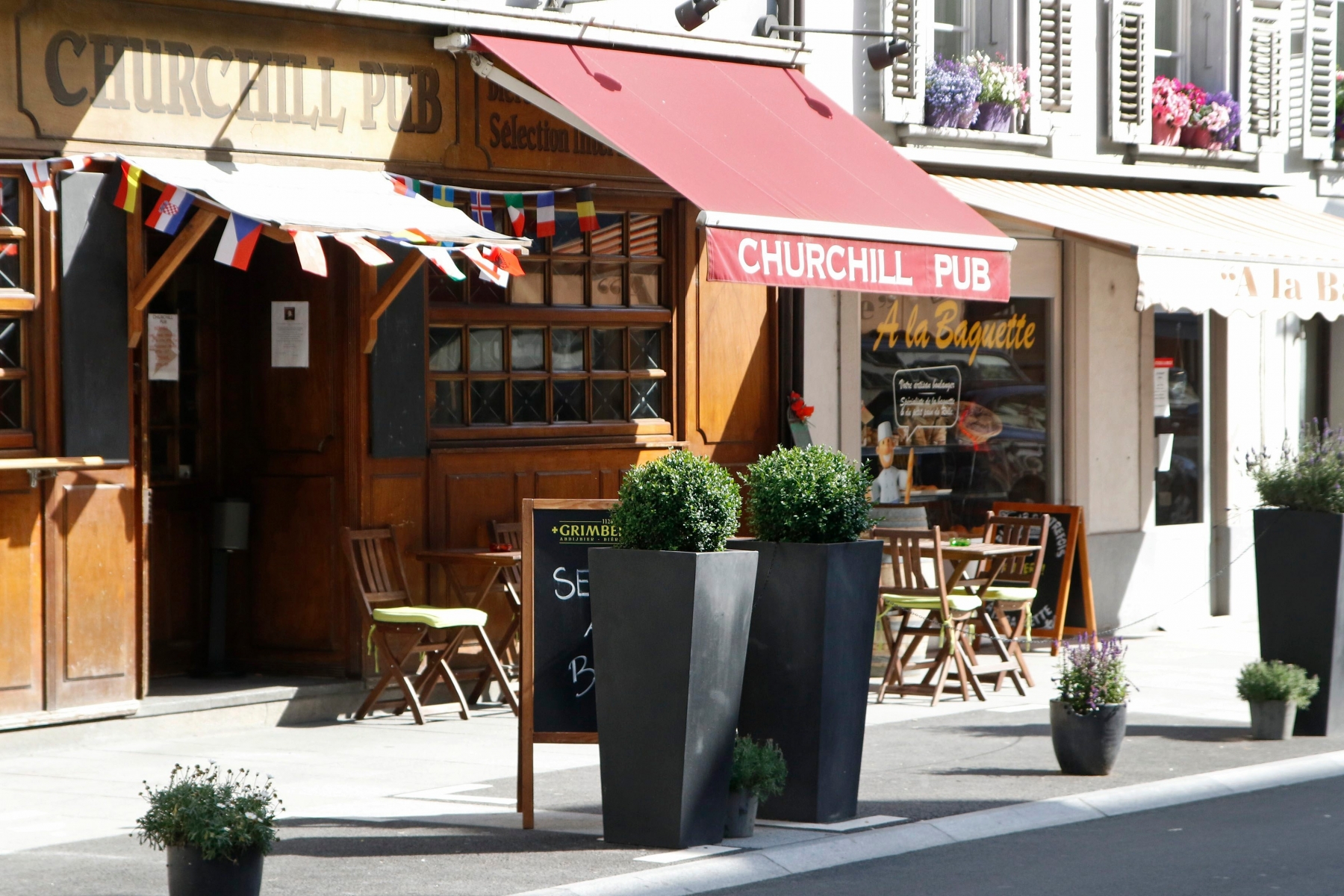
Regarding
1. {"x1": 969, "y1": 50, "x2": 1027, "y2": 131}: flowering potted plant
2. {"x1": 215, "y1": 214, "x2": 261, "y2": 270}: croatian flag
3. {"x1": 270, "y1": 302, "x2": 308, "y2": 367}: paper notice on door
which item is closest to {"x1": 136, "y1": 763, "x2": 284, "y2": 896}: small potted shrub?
{"x1": 215, "y1": 214, "x2": 261, "y2": 270}: croatian flag

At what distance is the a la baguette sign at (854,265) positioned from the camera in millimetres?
10500

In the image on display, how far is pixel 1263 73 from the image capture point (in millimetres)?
17000

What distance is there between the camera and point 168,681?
36.2 feet

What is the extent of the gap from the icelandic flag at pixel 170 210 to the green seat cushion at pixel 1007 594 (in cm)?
530

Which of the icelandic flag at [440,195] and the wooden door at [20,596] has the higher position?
the icelandic flag at [440,195]

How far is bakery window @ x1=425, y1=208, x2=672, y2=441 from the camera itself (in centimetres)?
1135

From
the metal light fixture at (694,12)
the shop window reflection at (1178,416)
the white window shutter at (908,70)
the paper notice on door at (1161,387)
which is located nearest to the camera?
the metal light fixture at (694,12)

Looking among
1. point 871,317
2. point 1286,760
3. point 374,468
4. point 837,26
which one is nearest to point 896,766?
point 1286,760

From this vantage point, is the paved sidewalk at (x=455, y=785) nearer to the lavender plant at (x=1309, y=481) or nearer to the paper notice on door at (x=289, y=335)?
the lavender plant at (x=1309, y=481)

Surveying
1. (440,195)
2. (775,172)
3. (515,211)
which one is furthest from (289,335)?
(775,172)

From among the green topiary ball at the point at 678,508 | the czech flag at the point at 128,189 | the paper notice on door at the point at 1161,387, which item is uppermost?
the czech flag at the point at 128,189

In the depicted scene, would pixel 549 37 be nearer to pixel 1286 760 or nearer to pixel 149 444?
pixel 149 444

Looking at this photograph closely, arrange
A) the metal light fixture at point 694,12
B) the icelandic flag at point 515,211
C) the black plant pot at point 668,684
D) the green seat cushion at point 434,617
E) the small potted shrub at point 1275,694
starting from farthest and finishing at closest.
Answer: the metal light fixture at point 694,12, the icelandic flag at point 515,211, the green seat cushion at point 434,617, the small potted shrub at point 1275,694, the black plant pot at point 668,684

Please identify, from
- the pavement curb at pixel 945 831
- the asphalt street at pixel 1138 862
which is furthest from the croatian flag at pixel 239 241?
the asphalt street at pixel 1138 862
